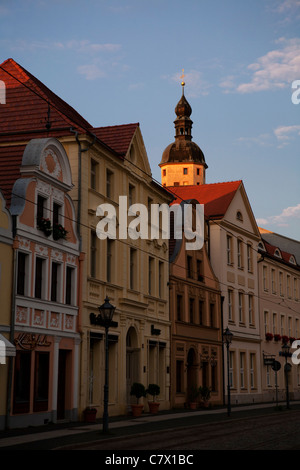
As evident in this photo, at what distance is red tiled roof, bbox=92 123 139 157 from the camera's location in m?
34.0

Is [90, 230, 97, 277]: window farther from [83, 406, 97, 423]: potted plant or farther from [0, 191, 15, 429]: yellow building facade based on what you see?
[0, 191, 15, 429]: yellow building facade

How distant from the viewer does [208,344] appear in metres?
43.5

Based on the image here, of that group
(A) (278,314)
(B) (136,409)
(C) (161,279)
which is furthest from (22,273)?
(A) (278,314)

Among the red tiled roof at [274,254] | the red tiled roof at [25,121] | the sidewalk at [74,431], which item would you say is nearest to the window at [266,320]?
the red tiled roof at [274,254]

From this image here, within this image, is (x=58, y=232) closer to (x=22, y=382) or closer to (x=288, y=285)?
(x=22, y=382)

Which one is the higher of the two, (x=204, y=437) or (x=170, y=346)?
(x=170, y=346)

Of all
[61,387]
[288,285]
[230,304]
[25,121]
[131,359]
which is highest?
[25,121]

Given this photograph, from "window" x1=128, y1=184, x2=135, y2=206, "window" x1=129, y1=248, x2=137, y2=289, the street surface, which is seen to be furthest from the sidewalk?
"window" x1=128, y1=184, x2=135, y2=206

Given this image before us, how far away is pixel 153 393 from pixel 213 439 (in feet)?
44.0

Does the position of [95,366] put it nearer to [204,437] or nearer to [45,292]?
[45,292]

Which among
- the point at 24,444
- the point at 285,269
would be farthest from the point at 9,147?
the point at 285,269

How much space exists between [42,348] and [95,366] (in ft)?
16.3

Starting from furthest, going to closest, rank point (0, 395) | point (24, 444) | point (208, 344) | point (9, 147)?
point (208, 344) → point (9, 147) → point (0, 395) → point (24, 444)

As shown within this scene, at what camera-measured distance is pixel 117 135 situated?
34.8 metres
